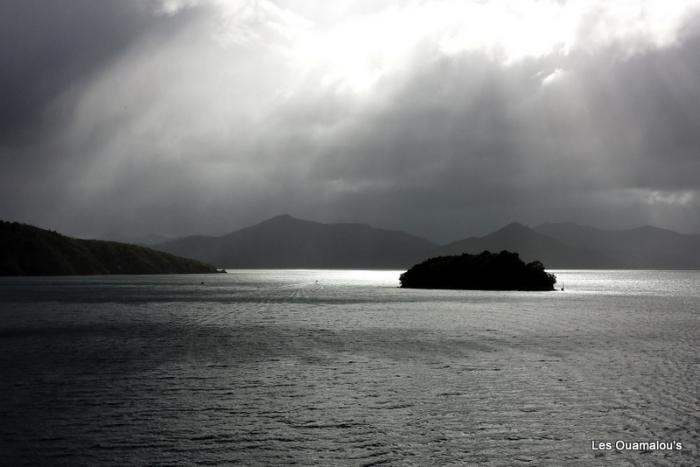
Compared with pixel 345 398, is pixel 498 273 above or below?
above

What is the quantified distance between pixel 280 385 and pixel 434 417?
35.2ft

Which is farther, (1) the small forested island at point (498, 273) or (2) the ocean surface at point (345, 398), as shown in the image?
(1) the small forested island at point (498, 273)

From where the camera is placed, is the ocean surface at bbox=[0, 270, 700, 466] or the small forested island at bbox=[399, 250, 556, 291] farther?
the small forested island at bbox=[399, 250, 556, 291]

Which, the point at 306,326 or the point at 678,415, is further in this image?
the point at 306,326

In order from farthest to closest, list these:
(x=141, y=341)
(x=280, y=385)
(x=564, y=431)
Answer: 1. (x=141, y=341)
2. (x=280, y=385)
3. (x=564, y=431)

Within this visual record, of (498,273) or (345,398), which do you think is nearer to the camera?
(345,398)

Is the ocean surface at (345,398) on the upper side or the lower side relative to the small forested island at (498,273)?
lower

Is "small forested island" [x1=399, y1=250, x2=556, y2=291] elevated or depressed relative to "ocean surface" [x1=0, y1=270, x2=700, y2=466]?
elevated

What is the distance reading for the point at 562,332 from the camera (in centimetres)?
6569

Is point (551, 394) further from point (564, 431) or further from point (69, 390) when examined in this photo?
point (69, 390)

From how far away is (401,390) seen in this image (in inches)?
1271

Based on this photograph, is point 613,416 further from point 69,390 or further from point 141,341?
point 141,341

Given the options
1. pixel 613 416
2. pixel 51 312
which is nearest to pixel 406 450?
pixel 613 416

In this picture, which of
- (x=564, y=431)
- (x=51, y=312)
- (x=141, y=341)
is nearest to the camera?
(x=564, y=431)
